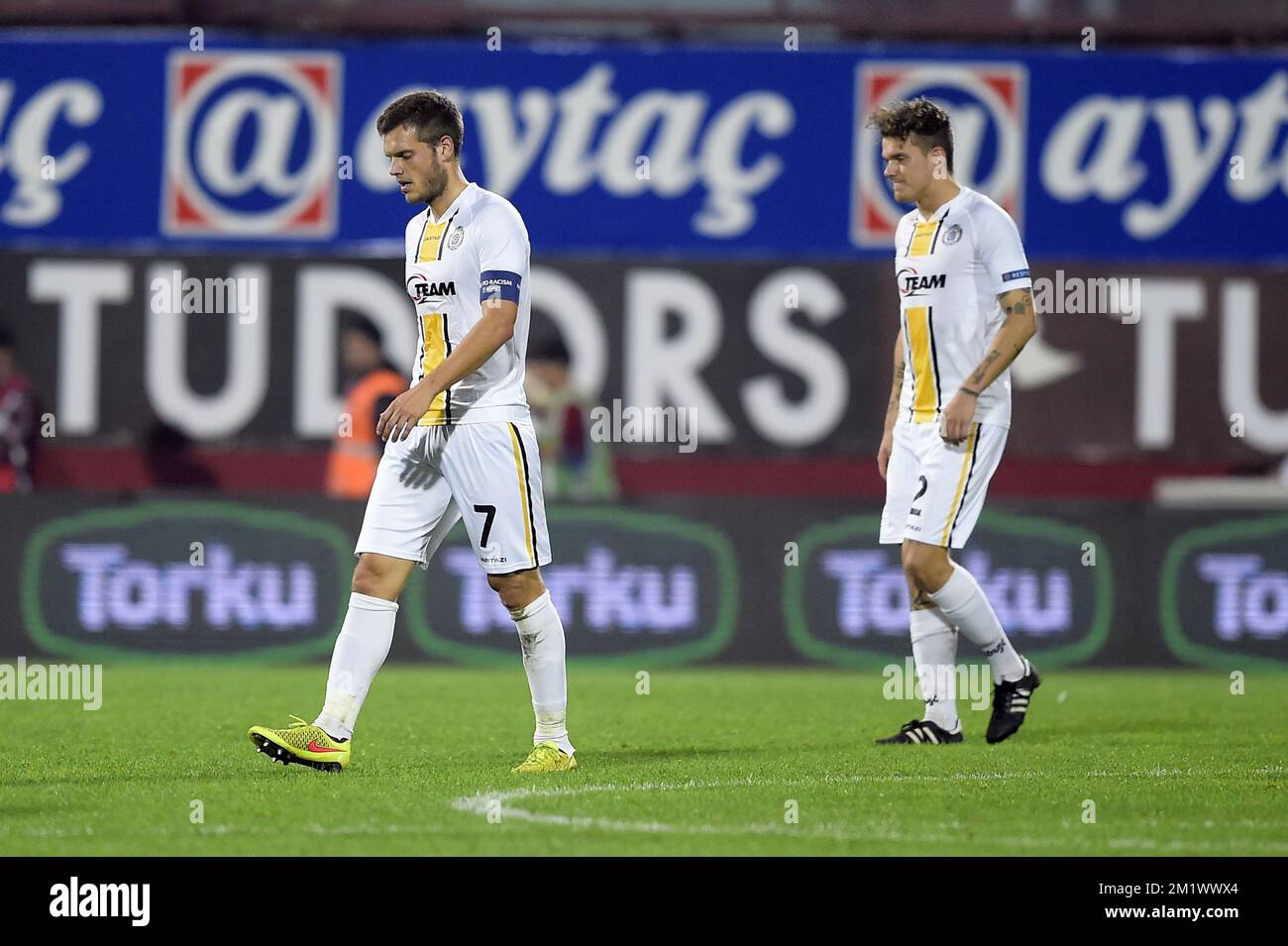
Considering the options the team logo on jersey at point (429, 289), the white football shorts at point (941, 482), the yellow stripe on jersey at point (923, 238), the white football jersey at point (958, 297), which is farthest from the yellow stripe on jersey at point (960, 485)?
the team logo on jersey at point (429, 289)

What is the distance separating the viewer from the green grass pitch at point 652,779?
4.85m

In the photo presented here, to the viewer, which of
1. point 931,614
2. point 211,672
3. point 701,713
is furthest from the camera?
point 211,672

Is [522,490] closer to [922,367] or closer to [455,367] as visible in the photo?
[455,367]

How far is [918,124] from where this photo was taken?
678cm

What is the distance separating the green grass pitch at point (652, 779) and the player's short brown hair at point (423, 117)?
1917 mm

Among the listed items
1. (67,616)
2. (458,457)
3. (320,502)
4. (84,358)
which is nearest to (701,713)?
(458,457)

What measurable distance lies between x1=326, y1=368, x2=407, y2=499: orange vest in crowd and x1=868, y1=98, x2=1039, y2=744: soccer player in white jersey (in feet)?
18.3

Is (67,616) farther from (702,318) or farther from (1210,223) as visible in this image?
(1210,223)

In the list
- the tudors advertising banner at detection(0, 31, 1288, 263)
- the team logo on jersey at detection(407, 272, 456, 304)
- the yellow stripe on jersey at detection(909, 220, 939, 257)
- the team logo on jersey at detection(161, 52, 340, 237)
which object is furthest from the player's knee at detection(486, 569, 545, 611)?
the team logo on jersey at detection(161, 52, 340, 237)

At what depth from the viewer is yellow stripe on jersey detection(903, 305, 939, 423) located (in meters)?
6.85

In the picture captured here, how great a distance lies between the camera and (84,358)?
546 inches

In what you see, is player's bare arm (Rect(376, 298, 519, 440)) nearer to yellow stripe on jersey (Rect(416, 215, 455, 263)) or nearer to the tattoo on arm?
yellow stripe on jersey (Rect(416, 215, 455, 263))

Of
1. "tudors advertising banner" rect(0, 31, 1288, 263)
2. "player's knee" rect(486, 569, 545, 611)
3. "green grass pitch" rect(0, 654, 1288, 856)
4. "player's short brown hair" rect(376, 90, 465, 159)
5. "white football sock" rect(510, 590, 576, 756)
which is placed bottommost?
"green grass pitch" rect(0, 654, 1288, 856)
